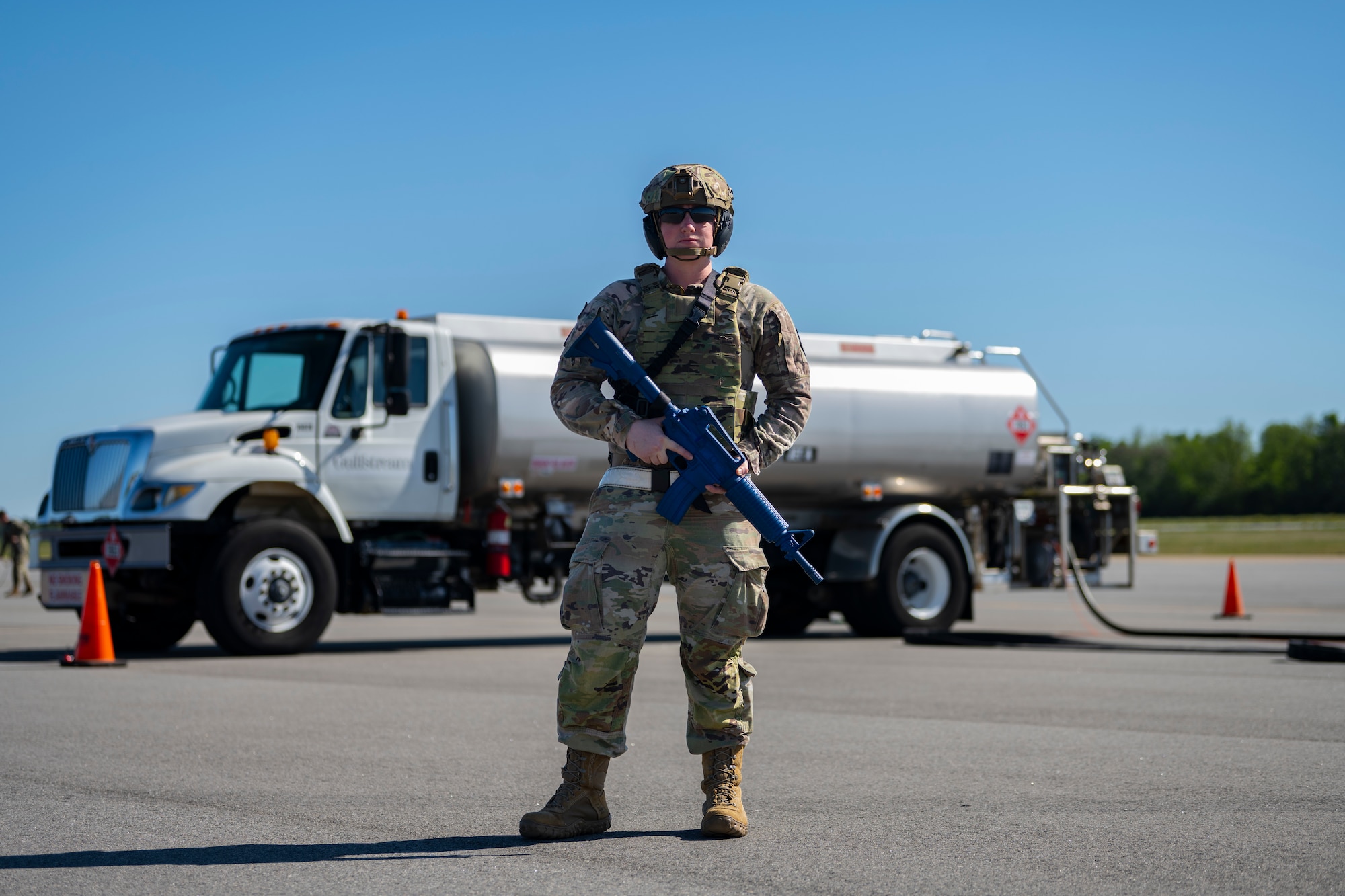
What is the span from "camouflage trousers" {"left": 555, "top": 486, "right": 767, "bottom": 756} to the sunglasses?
93cm

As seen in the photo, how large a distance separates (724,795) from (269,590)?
8410 mm

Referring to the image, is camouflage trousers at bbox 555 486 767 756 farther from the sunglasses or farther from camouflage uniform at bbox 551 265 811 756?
the sunglasses

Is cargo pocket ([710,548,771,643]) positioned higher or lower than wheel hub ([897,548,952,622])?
higher

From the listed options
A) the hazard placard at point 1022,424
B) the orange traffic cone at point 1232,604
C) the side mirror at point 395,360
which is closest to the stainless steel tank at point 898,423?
the hazard placard at point 1022,424

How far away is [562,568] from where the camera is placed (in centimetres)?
1433

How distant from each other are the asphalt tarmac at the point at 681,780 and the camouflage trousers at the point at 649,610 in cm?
39

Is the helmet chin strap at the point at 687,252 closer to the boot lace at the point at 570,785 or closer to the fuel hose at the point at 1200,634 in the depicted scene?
the boot lace at the point at 570,785

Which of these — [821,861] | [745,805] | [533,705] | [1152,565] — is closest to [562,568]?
[533,705]

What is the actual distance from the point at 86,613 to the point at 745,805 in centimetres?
785

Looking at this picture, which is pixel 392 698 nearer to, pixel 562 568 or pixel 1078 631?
pixel 562 568

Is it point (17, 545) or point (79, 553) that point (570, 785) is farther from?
point (17, 545)

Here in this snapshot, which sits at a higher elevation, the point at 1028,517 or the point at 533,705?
the point at 1028,517

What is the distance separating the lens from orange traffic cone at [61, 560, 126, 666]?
37.6 feet

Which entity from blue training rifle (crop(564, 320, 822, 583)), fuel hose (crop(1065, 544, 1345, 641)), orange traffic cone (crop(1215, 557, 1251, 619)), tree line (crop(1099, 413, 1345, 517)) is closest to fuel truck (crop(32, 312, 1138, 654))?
fuel hose (crop(1065, 544, 1345, 641))
